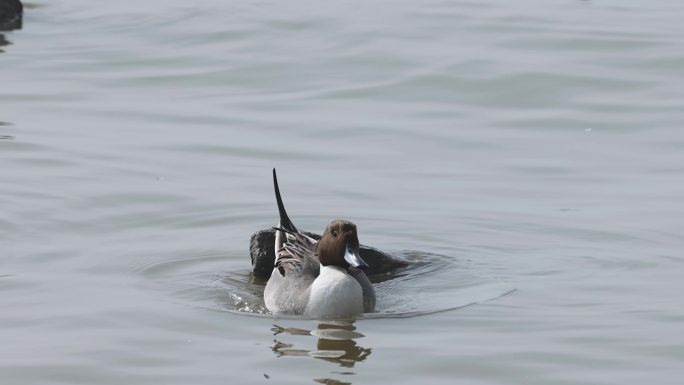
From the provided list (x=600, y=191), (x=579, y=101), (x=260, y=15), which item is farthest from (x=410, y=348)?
(x=260, y=15)

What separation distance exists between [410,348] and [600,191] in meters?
4.11

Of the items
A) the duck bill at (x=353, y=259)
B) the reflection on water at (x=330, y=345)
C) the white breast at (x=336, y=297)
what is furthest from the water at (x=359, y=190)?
the duck bill at (x=353, y=259)

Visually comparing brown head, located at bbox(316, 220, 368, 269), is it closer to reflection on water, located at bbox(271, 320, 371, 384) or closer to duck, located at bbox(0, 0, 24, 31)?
reflection on water, located at bbox(271, 320, 371, 384)

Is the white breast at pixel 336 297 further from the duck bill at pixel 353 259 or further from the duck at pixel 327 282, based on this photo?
the duck bill at pixel 353 259

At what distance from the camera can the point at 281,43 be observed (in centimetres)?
2002

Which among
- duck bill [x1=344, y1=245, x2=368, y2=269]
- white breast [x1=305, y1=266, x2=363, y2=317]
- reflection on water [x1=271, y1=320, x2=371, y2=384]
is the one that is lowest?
reflection on water [x1=271, y1=320, x2=371, y2=384]

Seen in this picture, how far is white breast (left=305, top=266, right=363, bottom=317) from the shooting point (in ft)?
30.7

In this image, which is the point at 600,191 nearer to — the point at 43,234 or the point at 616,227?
the point at 616,227

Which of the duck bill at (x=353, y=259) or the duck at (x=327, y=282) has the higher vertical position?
the duck bill at (x=353, y=259)

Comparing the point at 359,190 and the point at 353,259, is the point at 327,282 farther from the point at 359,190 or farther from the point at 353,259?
the point at 359,190

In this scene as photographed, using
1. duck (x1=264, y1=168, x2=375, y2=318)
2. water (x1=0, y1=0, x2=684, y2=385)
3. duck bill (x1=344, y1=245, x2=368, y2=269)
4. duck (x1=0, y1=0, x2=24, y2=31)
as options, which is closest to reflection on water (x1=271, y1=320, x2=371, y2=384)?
water (x1=0, y1=0, x2=684, y2=385)

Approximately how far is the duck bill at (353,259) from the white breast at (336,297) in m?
0.14

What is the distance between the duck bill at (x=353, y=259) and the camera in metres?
9.27

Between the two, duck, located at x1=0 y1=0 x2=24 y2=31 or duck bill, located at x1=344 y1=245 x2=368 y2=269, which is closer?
duck bill, located at x1=344 y1=245 x2=368 y2=269
